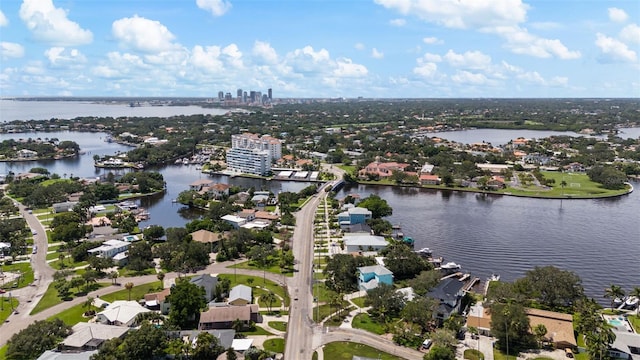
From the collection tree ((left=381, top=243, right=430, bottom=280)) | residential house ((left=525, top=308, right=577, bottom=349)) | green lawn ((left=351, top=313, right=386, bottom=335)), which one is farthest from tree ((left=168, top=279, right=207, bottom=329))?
residential house ((left=525, top=308, right=577, bottom=349))

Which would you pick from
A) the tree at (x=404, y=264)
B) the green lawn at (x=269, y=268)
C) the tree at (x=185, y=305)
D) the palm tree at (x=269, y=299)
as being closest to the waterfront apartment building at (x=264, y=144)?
the green lawn at (x=269, y=268)

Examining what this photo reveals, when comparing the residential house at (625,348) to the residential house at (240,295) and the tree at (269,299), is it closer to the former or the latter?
the tree at (269,299)

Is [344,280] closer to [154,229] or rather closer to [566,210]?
[154,229]

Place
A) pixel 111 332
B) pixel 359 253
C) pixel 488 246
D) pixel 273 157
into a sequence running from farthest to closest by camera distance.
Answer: pixel 273 157 < pixel 488 246 < pixel 359 253 < pixel 111 332

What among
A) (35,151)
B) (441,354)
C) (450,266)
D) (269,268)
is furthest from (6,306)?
(35,151)

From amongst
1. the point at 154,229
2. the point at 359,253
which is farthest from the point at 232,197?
→ the point at 359,253

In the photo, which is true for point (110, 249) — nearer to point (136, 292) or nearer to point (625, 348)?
point (136, 292)
